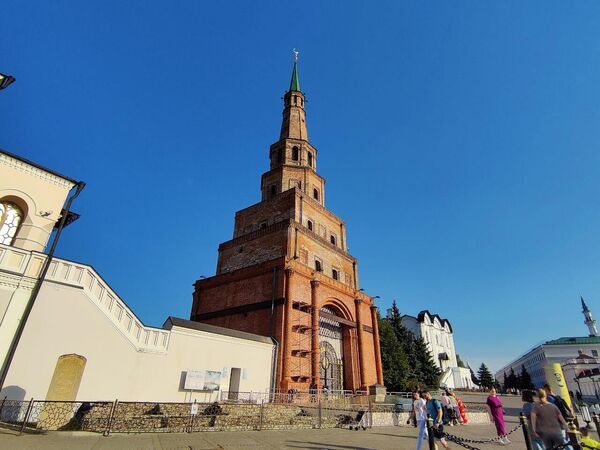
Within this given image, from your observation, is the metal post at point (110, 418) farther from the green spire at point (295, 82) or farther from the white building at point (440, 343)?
the white building at point (440, 343)

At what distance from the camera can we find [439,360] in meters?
59.2

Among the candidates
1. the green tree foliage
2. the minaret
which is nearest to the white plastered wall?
the green tree foliage

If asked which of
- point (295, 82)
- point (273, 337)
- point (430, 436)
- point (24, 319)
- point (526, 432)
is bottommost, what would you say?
point (430, 436)

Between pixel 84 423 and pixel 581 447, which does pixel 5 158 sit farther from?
pixel 581 447

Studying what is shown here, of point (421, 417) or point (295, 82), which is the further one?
point (295, 82)

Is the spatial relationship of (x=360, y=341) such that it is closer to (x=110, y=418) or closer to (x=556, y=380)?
(x=556, y=380)

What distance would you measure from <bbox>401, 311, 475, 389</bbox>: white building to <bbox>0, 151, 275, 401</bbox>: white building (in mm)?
49091

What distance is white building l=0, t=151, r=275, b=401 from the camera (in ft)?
36.4

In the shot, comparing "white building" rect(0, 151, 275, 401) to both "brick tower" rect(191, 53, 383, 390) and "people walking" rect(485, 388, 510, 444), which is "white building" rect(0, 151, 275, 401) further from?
"people walking" rect(485, 388, 510, 444)

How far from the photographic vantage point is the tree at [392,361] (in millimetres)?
35312

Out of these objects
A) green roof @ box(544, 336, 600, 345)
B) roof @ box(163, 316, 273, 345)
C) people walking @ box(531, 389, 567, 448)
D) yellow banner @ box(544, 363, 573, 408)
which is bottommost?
people walking @ box(531, 389, 567, 448)

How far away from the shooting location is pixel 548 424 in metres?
6.46

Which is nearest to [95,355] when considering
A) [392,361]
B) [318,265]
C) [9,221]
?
[9,221]

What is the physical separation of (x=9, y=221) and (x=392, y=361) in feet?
116
